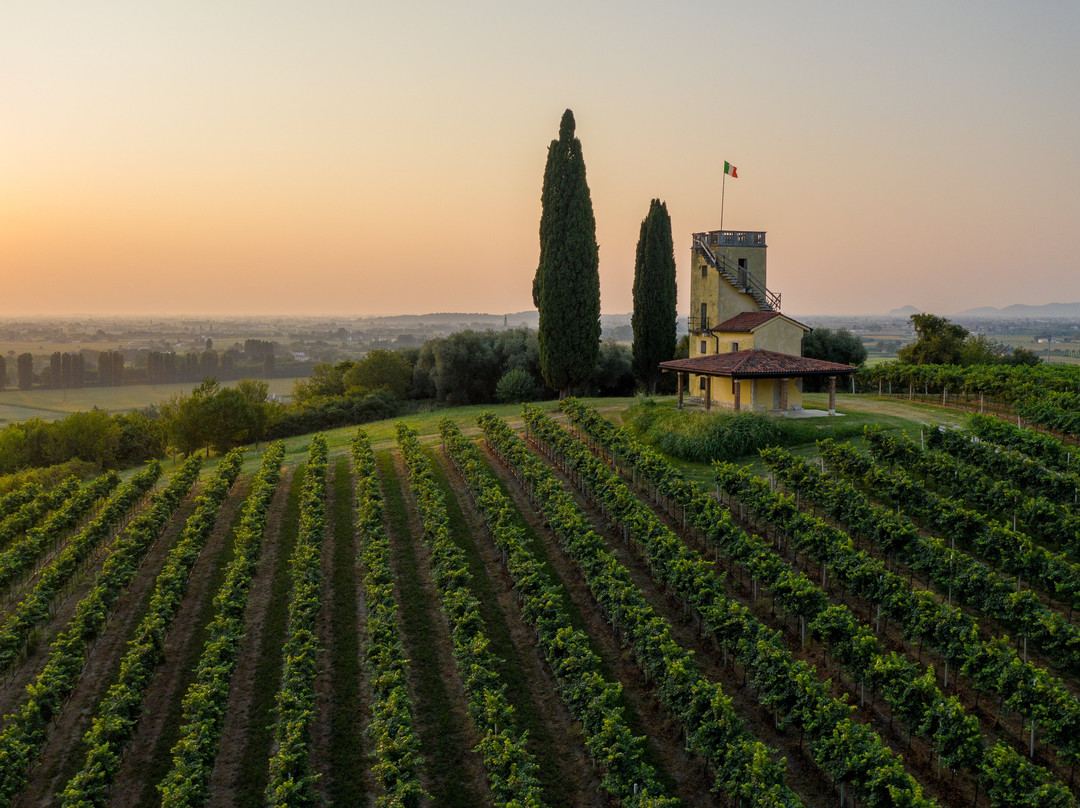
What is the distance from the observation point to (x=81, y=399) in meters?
89.1

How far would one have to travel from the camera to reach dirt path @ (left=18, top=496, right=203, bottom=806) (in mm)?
14328

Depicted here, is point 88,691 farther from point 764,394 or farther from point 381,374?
point 381,374

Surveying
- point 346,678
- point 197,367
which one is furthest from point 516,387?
point 197,367

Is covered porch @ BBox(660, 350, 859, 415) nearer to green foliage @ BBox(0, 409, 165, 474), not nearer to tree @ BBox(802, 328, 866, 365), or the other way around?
tree @ BBox(802, 328, 866, 365)

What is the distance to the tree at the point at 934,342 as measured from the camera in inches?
2148

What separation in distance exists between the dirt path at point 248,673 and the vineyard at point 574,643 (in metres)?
0.09

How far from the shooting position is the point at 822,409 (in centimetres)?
3766

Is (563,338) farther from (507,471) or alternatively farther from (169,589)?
(169,589)

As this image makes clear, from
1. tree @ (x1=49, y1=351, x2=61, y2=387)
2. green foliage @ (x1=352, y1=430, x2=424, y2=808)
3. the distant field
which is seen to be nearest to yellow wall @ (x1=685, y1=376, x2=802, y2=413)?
green foliage @ (x1=352, y1=430, x2=424, y2=808)

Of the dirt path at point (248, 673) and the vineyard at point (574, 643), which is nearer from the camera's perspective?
the vineyard at point (574, 643)

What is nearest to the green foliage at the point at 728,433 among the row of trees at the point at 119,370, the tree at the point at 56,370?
the row of trees at the point at 119,370

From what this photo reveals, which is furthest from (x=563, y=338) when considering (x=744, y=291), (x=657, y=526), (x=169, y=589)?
(x=169, y=589)

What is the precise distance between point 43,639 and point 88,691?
395cm

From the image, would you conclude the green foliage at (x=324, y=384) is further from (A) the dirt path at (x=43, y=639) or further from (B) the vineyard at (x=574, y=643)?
(A) the dirt path at (x=43, y=639)
